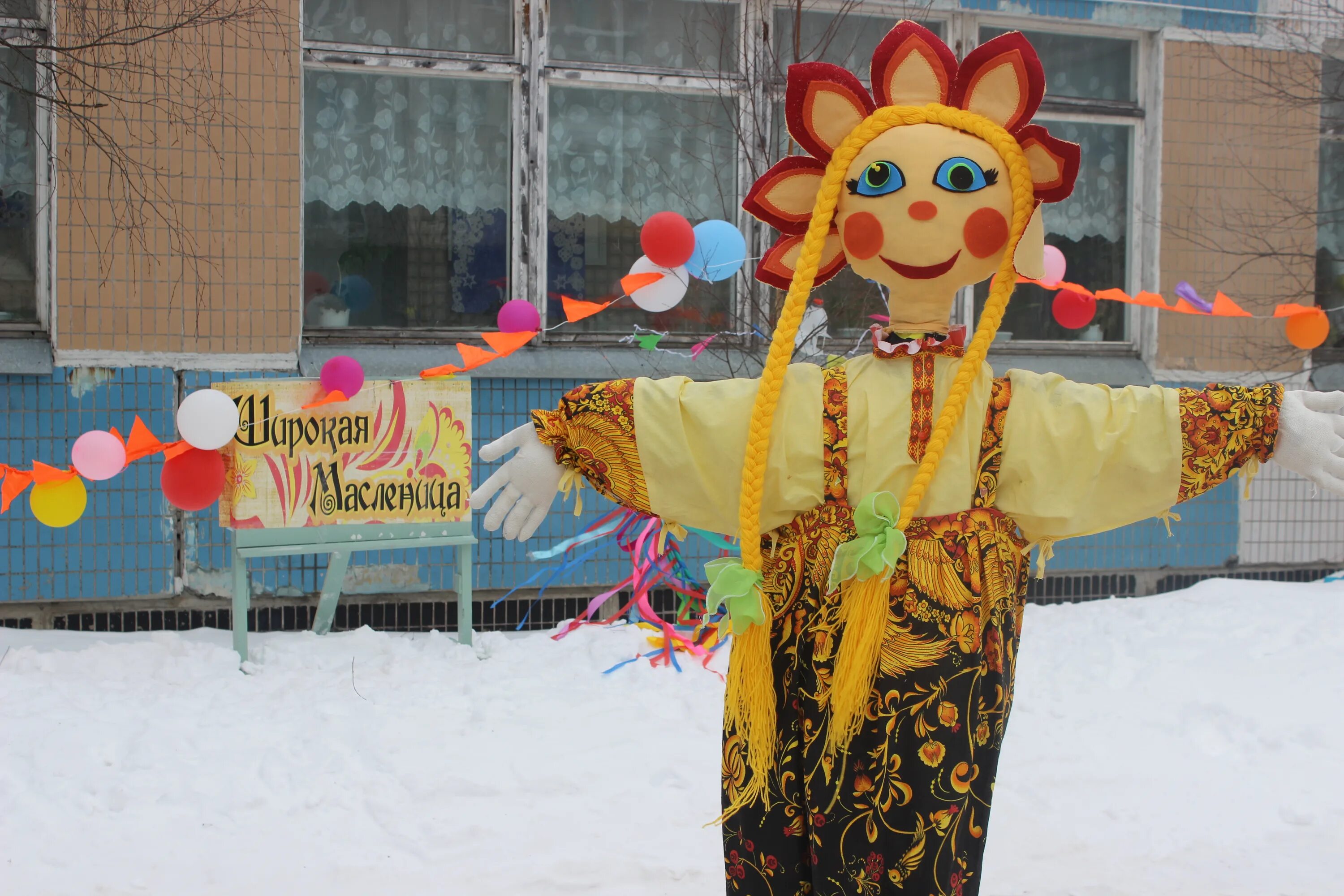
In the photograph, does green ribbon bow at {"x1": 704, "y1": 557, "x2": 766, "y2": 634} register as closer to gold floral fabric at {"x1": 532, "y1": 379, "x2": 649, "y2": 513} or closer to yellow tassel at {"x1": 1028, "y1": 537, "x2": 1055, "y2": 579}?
gold floral fabric at {"x1": 532, "y1": 379, "x2": 649, "y2": 513}

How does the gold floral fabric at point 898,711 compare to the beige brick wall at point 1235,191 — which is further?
the beige brick wall at point 1235,191

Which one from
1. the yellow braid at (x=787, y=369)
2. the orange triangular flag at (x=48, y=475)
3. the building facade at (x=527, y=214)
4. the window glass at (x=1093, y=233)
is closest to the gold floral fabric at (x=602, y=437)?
the yellow braid at (x=787, y=369)

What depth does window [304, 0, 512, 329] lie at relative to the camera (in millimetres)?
5652

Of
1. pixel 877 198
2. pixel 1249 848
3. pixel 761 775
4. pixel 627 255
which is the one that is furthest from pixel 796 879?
pixel 627 255

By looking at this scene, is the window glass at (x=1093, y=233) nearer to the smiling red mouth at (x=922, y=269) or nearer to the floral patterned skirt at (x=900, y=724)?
the smiling red mouth at (x=922, y=269)

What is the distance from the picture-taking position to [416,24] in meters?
5.68

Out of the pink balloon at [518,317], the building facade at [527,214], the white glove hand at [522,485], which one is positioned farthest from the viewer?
the building facade at [527,214]

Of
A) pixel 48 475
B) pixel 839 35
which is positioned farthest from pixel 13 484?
pixel 839 35

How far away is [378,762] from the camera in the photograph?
149 inches

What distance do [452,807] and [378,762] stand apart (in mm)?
436

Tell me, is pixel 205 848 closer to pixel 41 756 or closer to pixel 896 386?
pixel 41 756

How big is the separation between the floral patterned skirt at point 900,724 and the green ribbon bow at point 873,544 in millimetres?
80

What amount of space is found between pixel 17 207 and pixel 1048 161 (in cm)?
495

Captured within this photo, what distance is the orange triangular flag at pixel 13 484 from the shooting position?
358cm
